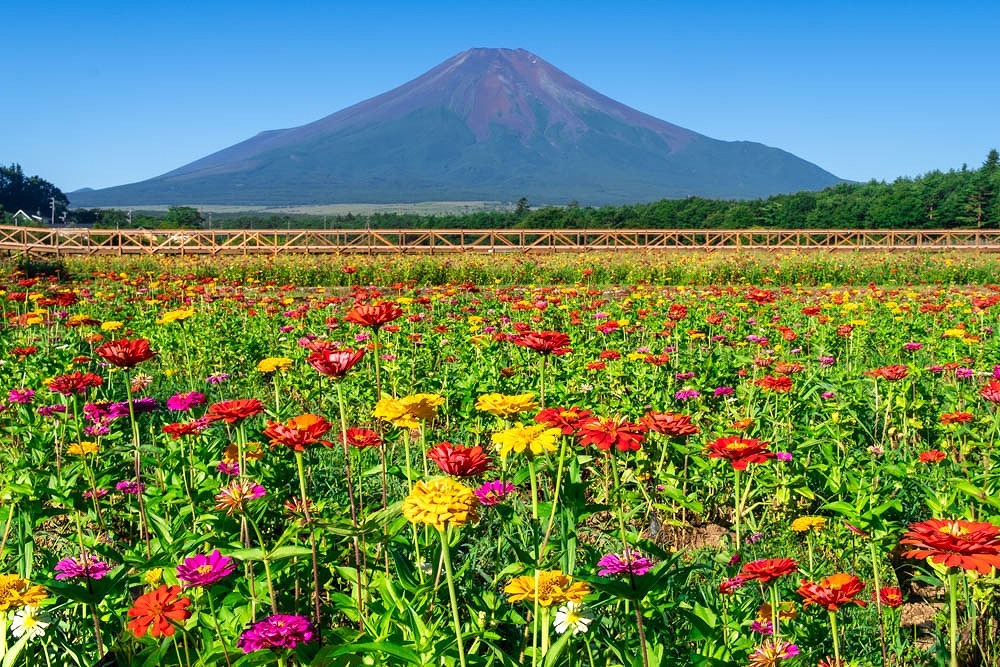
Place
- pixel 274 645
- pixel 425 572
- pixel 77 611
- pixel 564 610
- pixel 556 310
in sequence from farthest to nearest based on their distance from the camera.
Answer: pixel 556 310
pixel 77 611
pixel 425 572
pixel 564 610
pixel 274 645

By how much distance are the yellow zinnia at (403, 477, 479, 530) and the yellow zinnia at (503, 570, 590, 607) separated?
0.20 metres

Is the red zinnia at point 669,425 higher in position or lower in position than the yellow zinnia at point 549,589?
higher

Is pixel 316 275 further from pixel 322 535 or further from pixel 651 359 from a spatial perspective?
pixel 322 535

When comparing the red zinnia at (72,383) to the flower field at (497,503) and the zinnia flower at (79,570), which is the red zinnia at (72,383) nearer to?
the flower field at (497,503)

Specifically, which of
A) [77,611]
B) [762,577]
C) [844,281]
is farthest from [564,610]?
[844,281]

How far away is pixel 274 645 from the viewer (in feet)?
5.25

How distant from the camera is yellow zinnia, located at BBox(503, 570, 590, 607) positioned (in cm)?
160

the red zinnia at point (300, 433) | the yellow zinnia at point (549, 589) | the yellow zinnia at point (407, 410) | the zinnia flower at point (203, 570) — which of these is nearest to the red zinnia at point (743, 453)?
the yellow zinnia at point (549, 589)

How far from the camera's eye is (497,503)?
2564 mm

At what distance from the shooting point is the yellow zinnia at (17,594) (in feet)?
5.37

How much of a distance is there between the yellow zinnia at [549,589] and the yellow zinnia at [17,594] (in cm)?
101

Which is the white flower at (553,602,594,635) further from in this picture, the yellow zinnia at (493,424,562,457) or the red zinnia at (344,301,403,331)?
the red zinnia at (344,301,403,331)

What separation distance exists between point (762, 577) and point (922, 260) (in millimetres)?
19808

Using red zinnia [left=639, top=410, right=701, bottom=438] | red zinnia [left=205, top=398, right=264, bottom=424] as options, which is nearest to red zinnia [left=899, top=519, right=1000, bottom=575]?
red zinnia [left=639, top=410, right=701, bottom=438]
